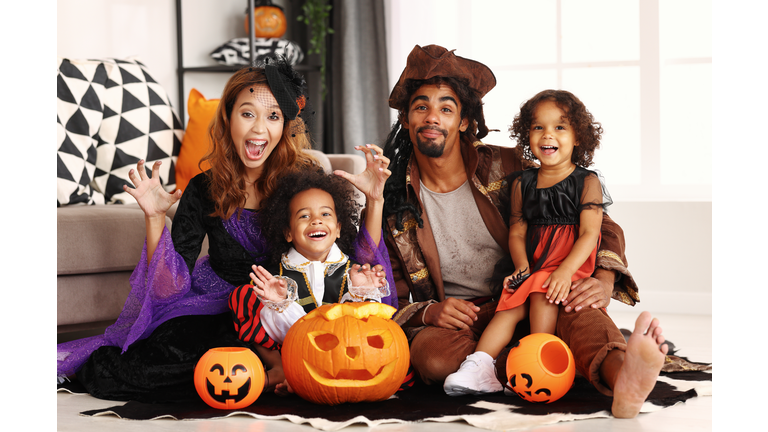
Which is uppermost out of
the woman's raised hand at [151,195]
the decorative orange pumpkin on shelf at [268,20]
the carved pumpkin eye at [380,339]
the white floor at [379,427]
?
the decorative orange pumpkin on shelf at [268,20]

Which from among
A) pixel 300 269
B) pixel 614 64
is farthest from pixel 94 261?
pixel 614 64

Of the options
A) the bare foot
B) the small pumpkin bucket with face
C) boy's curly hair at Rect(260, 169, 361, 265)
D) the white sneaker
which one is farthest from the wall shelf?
the bare foot

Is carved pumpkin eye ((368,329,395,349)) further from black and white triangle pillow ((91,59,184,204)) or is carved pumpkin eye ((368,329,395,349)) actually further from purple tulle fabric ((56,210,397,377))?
black and white triangle pillow ((91,59,184,204))

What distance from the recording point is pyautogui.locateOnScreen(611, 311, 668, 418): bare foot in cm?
144

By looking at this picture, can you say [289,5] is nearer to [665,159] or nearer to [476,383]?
[665,159]

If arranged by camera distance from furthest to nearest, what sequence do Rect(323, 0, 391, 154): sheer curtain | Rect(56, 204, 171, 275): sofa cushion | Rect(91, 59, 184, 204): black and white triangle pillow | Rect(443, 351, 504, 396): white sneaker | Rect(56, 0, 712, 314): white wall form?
Rect(323, 0, 391, 154): sheer curtain < Rect(56, 0, 712, 314): white wall < Rect(91, 59, 184, 204): black and white triangle pillow < Rect(56, 204, 171, 275): sofa cushion < Rect(443, 351, 504, 396): white sneaker

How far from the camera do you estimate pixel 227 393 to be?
5.35ft

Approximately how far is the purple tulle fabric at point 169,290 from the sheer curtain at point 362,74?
2182 millimetres

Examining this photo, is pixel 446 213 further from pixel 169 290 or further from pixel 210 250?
pixel 169 290

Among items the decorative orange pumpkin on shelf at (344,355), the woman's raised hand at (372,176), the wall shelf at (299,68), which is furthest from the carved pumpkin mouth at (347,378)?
the wall shelf at (299,68)

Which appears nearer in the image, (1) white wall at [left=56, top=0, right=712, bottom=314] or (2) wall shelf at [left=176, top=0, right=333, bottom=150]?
(1) white wall at [left=56, top=0, right=712, bottom=314]

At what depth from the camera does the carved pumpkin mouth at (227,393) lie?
5.36ft

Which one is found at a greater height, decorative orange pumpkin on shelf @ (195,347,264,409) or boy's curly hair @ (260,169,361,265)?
boy's curly hair @ (260,169,361,265)

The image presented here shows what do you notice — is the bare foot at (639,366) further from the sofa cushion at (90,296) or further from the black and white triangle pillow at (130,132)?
the black and white triangle pillow at (130,132)
